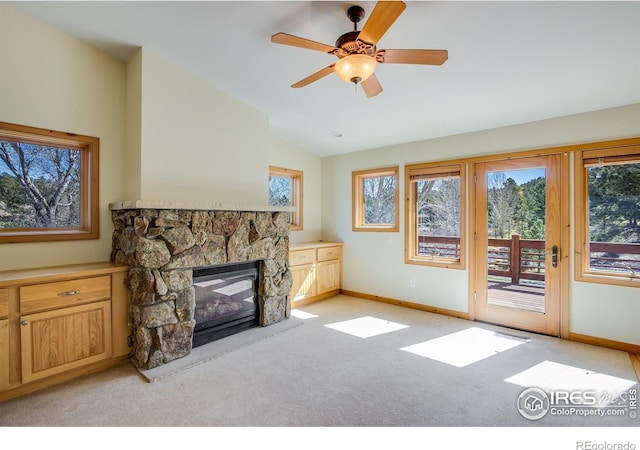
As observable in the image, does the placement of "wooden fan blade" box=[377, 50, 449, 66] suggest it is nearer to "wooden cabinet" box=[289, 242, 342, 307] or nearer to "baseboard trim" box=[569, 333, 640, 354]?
"wooden cabinet" box=[289, 242, 342, 307]

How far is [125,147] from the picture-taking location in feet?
10.5

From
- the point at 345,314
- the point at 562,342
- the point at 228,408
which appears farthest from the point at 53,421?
the point at 562,342

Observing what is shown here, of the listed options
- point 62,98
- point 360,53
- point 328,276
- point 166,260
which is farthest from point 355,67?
point 328,276

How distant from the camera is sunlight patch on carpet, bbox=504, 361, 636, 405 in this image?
7.89 feet

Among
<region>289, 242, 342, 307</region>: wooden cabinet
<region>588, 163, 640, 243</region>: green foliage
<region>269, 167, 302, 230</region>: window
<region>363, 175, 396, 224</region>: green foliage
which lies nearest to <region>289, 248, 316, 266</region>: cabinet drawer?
<region>289, 242, 342, 307</region>: wooden cabinet

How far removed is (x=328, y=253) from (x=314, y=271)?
0.43 meters

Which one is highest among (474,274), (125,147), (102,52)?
(102,52)

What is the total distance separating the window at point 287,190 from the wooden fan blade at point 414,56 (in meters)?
3.06

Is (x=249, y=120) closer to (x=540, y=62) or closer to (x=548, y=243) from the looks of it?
(x=540, y=62)

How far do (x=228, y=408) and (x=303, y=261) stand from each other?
104 inches

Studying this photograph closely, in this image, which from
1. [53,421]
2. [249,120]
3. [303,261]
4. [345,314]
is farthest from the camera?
[303,261]

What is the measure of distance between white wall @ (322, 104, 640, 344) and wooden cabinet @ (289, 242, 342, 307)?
219mm

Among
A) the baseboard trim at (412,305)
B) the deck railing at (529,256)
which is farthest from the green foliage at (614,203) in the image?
the baseboard trim at (412,305)

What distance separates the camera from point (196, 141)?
10.9 feet
